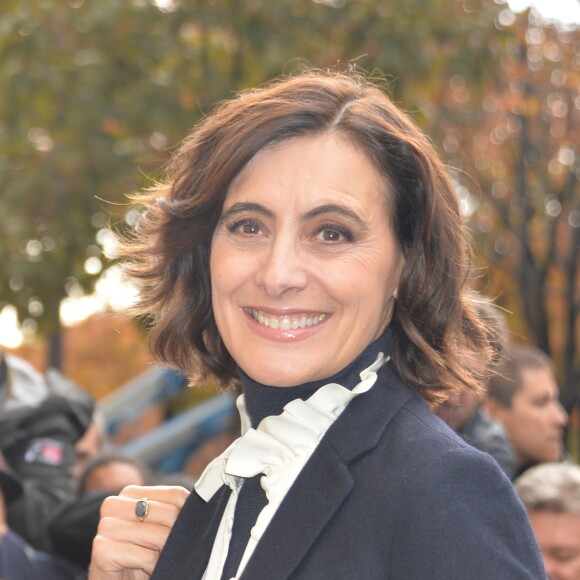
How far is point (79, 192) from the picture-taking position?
7207mm

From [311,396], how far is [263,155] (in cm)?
48

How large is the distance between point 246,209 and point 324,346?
31cm

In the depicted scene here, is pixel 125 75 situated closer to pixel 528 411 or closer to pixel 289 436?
pixel 528 411

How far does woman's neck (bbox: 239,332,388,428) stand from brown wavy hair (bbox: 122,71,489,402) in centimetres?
7

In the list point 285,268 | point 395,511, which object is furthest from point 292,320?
point 395,511

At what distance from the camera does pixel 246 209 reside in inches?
87.9

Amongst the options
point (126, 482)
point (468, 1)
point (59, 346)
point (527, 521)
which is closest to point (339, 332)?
point (527, 521)

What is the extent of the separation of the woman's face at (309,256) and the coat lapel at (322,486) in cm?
12

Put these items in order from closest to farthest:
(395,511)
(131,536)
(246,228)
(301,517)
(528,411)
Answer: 1. (395,511)
2. (301,517)
3. (246,228)
4. (131,536)
5. (528,411)

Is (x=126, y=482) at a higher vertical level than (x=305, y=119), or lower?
lower

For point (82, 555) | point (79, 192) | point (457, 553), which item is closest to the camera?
point (457, 553)

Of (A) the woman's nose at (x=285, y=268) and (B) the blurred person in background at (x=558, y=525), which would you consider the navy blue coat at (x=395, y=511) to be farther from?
(B) the blurred person in background at (x=558, y=525)

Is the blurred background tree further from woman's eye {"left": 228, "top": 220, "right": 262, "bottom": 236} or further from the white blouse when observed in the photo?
the white blouse

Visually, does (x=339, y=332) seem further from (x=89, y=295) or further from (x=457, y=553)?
(x=89, y=295)
